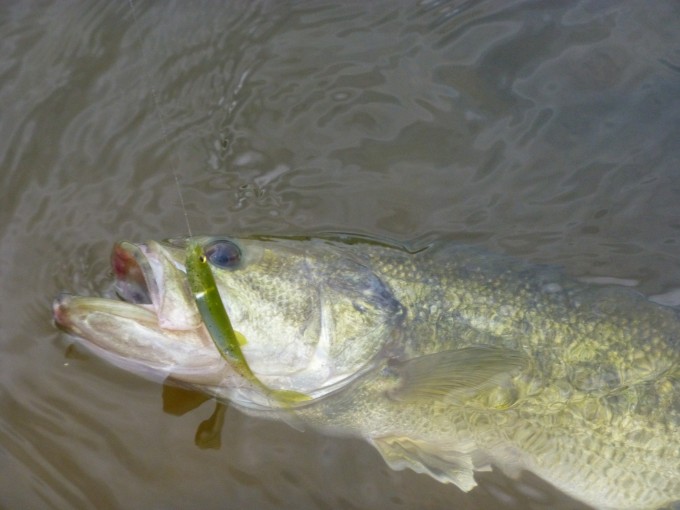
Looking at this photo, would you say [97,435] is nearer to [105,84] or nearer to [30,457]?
[30,457]

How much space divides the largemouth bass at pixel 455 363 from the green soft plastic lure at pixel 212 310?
0.12 m

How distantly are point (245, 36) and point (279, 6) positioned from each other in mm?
328

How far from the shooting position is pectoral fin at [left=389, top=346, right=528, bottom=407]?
131 inches

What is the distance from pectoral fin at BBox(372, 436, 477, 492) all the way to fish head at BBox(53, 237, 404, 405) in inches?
16.0

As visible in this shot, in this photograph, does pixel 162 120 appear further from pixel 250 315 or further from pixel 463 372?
pixel 463 372

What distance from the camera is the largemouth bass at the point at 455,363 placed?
3.32m

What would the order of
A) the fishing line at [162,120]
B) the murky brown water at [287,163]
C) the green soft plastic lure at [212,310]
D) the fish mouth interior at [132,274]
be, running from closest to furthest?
1. the green soft plastic lure at [212,310]
2. the fish mouth interior at [132,274]
3. the murky brown water at [287,163]
4. the fishing line at [162,120]

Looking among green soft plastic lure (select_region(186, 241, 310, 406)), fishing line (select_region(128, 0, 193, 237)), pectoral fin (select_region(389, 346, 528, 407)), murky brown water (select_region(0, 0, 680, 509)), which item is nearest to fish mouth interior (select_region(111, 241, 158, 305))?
green soft plastic lure (select_region(186, 241, 310, 406))

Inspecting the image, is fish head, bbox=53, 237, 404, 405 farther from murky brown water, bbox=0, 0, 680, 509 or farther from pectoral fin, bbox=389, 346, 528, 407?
murky brown water, bbox=0, 0, 680, 509

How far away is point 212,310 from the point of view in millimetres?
3053

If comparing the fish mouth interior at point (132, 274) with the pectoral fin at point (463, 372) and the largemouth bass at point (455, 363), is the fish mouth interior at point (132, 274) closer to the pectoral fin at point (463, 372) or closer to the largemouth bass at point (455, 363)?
the largemouth bass at point (455, 363)

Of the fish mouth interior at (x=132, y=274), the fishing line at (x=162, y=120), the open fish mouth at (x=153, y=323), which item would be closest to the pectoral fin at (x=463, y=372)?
the open fish mouth at (x=153, y=323)

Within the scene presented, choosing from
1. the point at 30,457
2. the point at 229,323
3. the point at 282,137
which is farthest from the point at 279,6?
the point at 30,457

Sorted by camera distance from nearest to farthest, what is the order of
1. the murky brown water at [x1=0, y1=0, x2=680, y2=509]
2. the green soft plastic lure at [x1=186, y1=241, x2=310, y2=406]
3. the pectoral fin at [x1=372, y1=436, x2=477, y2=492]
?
the green soft plastic lure at [x1=186, y1=241, x2=310, y2=406]
the pectoral fin at [x1=372, y1=436, x2=477, y2=492]
the murky brown water at [x1=0, y1=0, x2=680, y2=509]
